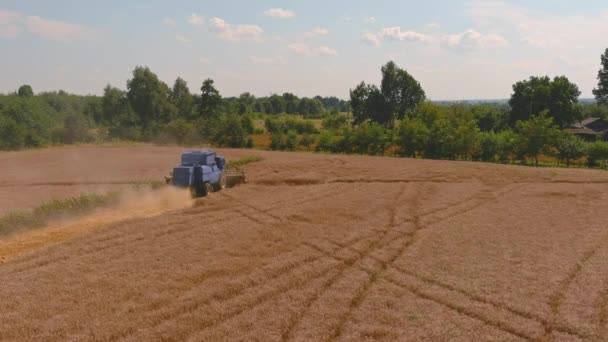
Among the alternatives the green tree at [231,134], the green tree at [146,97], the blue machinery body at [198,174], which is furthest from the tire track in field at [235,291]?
the green tree at [146,97]

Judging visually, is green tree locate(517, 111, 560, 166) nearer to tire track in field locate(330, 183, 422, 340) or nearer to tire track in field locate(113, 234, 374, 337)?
tire track in field locate(330, 183, 422, 340)

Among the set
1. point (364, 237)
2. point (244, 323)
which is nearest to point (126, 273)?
point (244, 323)

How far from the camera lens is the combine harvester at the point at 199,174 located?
21.2 m

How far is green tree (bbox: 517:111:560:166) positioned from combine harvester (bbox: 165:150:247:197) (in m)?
29.2

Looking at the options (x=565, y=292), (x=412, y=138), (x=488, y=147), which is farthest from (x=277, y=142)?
(x=565, y=292)

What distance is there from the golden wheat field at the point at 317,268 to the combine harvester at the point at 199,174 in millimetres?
773

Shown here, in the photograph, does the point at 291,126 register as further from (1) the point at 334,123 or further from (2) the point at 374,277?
(2) the point at 374,277

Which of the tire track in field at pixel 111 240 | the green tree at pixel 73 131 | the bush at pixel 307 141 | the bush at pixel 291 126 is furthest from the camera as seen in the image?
the bush at pixel 291 126

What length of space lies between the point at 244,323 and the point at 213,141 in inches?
1963

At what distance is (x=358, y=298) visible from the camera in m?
10.8

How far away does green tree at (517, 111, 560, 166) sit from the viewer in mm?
39219

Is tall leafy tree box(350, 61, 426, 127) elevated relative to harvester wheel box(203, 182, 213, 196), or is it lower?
elevated

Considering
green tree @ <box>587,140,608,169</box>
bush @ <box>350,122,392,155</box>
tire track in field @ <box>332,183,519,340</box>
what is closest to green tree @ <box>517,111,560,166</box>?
green tree @ <box>587,140,608,169</box>

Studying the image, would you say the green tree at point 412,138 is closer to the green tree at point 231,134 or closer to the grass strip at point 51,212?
the green tree at point 231,134
